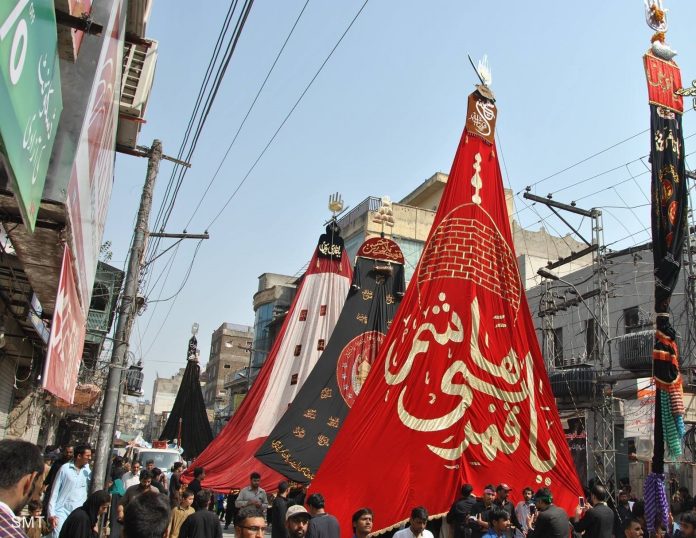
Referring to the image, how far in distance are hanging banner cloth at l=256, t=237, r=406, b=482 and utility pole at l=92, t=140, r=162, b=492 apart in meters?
2.71

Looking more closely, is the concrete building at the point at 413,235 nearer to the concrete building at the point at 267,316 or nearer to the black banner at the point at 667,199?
the concrete building at the point at 267,316

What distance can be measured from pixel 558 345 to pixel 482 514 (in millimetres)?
16020

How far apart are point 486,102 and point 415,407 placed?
4.90m

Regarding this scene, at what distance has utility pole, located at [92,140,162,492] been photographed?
31.8 ft

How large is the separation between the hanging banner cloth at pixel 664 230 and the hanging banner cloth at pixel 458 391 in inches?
43.0

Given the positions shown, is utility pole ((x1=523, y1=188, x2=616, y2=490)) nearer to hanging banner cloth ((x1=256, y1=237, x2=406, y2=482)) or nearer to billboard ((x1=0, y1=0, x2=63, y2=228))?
hanging banner cloth ((x1=256, y1=237, x2=406, y2=482))

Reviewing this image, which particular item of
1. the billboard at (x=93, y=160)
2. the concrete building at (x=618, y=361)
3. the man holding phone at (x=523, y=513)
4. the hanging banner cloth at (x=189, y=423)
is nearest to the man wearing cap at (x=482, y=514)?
the man holding phone at (x=523, y=513)

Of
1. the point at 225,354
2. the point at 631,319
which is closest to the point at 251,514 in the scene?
the point at 631,319

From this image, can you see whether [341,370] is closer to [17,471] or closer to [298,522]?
[298,522]

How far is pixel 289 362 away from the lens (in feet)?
47.9

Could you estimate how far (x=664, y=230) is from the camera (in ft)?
31.1

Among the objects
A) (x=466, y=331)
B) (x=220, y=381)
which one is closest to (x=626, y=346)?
(x=466, y=331)

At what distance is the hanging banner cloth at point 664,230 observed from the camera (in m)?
8.63

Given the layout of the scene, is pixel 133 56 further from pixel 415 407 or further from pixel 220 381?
pixel 220 381
